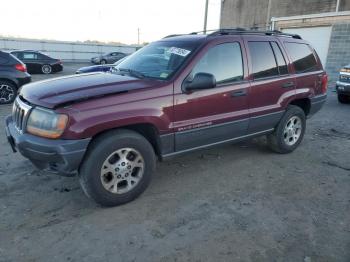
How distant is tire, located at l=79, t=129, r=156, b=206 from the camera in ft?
10.0

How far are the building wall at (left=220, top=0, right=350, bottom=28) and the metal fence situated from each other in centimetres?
1572

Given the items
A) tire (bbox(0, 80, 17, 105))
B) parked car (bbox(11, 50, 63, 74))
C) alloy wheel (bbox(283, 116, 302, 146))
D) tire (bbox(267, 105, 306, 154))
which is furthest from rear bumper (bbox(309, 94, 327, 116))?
parked car (bbox(11, 50, 63, 74))

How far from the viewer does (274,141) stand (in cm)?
494

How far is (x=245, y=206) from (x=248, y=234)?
1.76 ft

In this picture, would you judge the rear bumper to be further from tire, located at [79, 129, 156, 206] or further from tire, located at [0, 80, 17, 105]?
tire, located at [0, 80, 17, 105]

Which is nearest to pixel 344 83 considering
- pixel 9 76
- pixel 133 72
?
pixel 133 72

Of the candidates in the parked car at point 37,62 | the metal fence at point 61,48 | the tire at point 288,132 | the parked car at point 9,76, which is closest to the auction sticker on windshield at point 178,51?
the tire at point 288,132

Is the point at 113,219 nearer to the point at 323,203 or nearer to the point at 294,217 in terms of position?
the point at 294,217

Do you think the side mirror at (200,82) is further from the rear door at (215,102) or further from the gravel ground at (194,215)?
the gravel ground at (194,215)

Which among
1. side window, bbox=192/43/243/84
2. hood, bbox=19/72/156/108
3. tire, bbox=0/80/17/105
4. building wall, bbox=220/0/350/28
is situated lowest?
tire, bbox=0/80/17/105

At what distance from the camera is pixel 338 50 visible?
584 inches

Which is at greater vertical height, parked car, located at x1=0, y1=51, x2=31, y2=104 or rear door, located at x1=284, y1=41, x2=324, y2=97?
rear door, located at x1=284, y1=41, x2=324, y2=97

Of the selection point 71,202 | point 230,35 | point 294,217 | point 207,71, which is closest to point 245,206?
point 294,217

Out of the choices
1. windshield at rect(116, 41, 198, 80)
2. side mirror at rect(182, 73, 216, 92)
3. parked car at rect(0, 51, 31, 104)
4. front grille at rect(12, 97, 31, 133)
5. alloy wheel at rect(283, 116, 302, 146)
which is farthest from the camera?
parked car at rect(0, 51, 31, 104)
